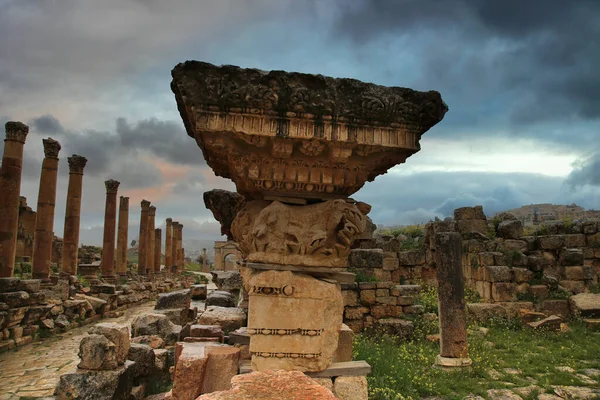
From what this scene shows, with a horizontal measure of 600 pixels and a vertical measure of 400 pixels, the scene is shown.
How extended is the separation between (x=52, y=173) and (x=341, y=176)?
56.4 feet

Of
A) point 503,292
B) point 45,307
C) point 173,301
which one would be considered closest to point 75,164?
point 45,307

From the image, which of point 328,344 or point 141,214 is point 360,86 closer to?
point 328,344

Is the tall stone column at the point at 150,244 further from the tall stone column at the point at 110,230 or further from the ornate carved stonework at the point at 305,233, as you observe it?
the ornate carved stonework at the point at 305,233

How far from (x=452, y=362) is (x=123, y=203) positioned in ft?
82.9

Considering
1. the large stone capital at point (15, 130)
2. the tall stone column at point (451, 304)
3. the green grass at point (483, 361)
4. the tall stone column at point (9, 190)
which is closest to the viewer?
the green grass at point (483, 361)

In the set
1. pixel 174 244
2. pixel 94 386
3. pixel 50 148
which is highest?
pixel 50 148

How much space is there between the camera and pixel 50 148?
55.7 ft

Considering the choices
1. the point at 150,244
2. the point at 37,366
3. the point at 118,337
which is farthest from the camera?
the point at 150,244

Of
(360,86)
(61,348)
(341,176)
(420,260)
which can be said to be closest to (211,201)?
(341,176)

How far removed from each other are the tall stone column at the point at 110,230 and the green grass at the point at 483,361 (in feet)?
56.8

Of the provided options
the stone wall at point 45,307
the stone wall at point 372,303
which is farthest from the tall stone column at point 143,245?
the stone wall at point 372,303

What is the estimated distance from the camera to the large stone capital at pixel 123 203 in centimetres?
2828

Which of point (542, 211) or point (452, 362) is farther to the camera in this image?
point (542, 211)

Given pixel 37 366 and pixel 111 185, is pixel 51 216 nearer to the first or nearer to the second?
pixel 111 185
